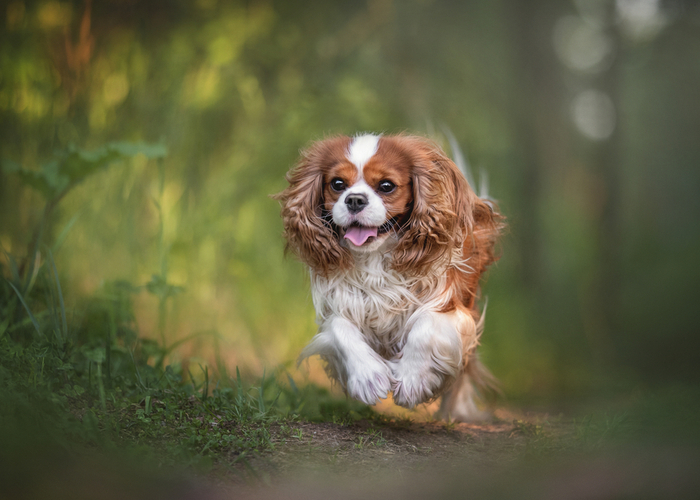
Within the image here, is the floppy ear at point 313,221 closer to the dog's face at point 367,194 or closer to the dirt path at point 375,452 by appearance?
the dog's face at point 367,194

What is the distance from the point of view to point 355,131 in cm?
447

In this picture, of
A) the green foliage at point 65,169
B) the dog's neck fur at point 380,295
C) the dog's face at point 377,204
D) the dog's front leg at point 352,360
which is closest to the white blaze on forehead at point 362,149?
the dog's face at point 377,204

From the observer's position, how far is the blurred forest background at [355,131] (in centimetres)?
400

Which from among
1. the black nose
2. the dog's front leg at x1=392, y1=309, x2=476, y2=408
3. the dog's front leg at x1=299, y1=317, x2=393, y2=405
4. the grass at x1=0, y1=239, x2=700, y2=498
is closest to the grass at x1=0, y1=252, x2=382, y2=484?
the grass at x1=0, y1=239, x2=700, y2=498

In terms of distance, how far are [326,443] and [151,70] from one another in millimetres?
3678

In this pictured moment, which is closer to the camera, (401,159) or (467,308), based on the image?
(401,159)

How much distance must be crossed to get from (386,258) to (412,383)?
70 centimetres

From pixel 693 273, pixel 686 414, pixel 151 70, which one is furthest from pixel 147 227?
pixel 693 273

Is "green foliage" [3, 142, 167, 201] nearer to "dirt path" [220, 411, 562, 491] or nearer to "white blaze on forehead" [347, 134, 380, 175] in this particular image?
"white blaze on forehead" [347, 134, 380, 175]

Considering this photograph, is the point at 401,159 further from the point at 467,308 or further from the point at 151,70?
the point at 151,70

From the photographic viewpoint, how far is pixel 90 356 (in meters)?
3.03

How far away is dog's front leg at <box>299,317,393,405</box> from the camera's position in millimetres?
2680

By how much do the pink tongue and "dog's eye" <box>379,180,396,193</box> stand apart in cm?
22

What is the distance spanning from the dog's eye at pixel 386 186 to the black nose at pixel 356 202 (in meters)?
0.20
